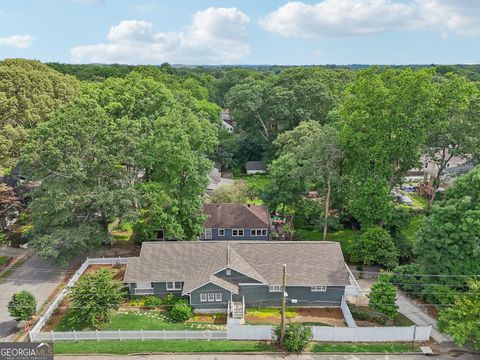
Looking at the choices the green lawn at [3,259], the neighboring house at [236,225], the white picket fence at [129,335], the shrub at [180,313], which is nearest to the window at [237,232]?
the neighboring house at [236,225]

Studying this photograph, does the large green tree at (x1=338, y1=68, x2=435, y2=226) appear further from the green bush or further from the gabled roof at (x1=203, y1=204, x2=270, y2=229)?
the green bush

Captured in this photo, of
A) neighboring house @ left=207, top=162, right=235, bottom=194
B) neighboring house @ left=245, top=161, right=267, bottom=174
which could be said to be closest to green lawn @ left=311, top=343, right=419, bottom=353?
neighboring house @ left=207, top=162, right=235, bottom=194

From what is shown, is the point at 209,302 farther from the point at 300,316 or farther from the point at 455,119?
the point at 455,119

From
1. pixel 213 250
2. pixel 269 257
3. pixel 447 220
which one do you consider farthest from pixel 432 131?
pixel 213 250

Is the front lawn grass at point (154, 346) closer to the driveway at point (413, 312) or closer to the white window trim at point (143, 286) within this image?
the white window trim at point (143, 286)

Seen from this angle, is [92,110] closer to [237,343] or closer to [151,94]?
[151,94]

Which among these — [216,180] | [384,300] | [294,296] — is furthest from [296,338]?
[216,180]

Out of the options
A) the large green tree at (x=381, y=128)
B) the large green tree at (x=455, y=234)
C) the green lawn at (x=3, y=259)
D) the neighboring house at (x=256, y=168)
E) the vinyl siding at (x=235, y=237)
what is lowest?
the green lawn at (x=3, y=259)
